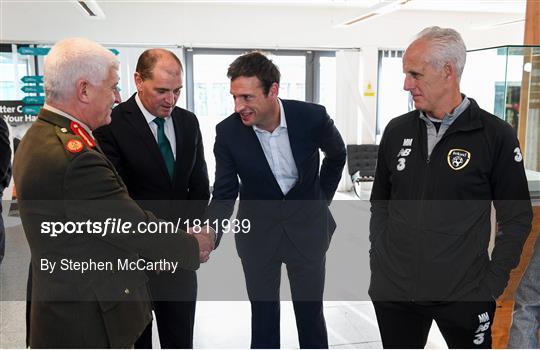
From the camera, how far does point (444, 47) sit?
151cm

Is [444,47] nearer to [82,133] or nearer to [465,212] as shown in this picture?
[465,212]

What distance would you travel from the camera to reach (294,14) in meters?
7.58

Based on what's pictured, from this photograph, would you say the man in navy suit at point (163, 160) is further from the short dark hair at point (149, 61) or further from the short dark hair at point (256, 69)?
the short dark hair at point (256, 69)

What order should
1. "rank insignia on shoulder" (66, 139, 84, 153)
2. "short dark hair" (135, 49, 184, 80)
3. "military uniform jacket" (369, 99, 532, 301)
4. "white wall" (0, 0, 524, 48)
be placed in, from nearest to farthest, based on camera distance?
"rank insignia on shoulder" (66, 139, 84, 153)
"military uniform jacket" (369, 99, 532, 301)
"short dark hair" (135, 49, 184, 80)
"white wall" (0, 0, 524, 48)

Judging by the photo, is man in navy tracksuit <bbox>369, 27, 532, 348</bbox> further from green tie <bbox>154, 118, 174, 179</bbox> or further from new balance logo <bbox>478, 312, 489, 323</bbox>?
green tie <bbox>154, 118, 174, 179</bbox>

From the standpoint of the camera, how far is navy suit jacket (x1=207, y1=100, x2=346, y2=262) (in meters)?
2.04

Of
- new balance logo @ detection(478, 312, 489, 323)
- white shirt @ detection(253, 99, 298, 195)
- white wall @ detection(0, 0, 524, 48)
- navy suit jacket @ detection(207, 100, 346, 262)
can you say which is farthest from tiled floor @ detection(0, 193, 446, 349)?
white wall @ detection(0, 0, 524, 48)

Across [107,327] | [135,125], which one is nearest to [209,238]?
[135,125]

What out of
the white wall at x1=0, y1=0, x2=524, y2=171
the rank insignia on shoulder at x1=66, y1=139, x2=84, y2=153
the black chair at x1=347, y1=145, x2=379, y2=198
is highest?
the white wall at x1=0, y1=0, x2=524, y2=171

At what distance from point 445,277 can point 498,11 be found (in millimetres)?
7925

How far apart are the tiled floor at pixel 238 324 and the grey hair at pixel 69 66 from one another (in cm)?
198

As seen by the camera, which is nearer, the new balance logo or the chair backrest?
the new balance logo

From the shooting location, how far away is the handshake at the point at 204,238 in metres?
1.98

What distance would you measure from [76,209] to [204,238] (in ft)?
2.68
